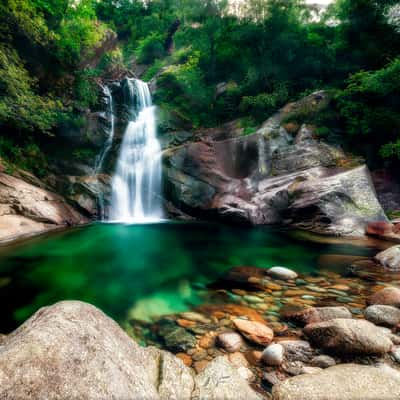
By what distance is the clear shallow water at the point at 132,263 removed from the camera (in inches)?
151

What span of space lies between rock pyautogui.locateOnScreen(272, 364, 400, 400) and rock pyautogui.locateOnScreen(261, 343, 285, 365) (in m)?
0.43

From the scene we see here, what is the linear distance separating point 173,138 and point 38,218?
8688 millimetres

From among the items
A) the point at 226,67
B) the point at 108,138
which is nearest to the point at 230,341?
the point at 108,138

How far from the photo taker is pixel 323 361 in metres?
2.18

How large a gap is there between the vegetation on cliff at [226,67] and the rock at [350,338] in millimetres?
10376

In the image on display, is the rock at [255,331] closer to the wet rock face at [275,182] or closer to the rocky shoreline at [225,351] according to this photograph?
the rocky shoreline at [225,351]

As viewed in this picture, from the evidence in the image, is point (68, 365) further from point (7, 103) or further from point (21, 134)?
point (21, 134)

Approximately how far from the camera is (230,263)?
18.8 feet

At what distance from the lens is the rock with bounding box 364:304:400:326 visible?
2.71m

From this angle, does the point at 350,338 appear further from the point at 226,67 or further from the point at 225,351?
the point at 226,67

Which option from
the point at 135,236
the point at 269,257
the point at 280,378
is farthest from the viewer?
the point at 135,236

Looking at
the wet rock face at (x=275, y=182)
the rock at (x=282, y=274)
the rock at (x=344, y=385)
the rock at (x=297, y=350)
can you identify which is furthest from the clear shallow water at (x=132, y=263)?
the rock at (x=344, y=385)

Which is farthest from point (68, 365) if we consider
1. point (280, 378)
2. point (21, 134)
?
point (21, 134)

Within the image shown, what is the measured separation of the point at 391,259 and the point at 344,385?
442cm
